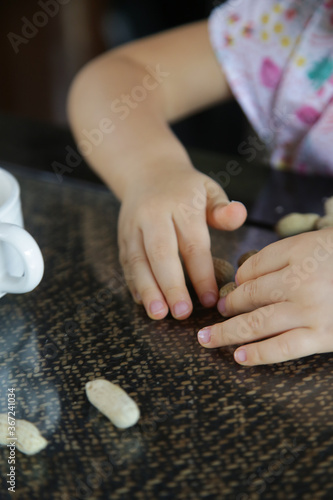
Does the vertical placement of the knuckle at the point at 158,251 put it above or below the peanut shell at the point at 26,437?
below

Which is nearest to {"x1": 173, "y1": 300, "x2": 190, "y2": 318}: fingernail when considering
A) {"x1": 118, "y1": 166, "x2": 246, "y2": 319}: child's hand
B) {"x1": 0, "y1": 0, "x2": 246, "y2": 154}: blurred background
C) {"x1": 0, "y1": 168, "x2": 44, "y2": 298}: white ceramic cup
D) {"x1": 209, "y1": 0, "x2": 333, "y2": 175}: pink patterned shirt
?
{"x1": 118, "y1": 166, "x2": 246, "y2": 319}: child's hand

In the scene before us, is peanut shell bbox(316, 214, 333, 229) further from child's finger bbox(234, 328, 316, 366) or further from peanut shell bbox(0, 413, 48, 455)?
peanut shell bbox(0, 413, 48, 455)

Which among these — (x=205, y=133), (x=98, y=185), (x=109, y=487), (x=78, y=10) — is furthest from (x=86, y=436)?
(x=78, y=10)

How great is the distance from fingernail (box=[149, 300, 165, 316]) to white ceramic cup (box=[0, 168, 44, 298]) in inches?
3.5

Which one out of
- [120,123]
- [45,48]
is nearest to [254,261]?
[120,123]

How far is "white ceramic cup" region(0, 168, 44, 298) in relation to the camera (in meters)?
0.37

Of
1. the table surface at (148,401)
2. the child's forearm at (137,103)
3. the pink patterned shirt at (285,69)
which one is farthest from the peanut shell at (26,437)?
the pink patterned shirt at (285,69)

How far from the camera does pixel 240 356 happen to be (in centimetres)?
37

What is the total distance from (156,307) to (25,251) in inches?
4.4

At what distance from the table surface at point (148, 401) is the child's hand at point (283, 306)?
0.01 m

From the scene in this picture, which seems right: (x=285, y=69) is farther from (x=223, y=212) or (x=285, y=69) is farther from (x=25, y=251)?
(x=25, y=251)

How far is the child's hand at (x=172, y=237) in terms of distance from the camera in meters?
0.43

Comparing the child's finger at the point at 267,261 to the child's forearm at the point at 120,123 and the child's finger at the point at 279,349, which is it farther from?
the child's forearm at the point at 120,123

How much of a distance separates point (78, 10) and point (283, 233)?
150 centimetres
